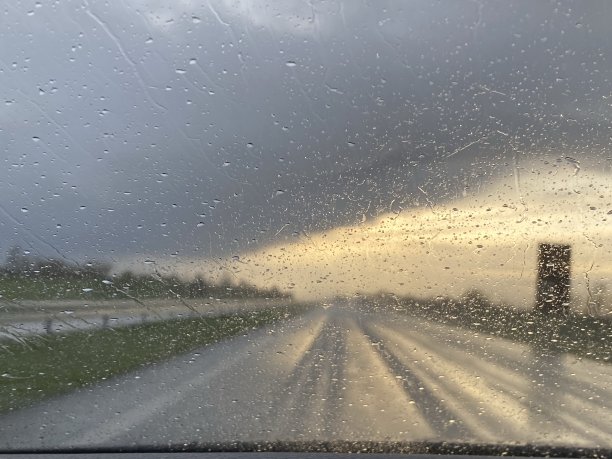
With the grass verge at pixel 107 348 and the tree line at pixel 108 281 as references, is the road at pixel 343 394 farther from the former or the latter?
the tree line at pixel 108 281

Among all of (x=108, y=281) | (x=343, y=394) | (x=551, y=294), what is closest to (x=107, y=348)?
(x=108, y=281)

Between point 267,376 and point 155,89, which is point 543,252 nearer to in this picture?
point 267,376

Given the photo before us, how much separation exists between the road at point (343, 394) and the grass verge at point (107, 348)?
112 mm

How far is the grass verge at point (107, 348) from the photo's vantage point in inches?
250

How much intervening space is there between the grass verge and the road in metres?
0.11

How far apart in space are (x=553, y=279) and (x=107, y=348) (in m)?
4.08

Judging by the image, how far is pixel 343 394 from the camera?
6.12 metres

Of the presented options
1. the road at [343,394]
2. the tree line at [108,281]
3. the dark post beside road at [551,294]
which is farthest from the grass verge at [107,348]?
the dark post beside road at [551,294]

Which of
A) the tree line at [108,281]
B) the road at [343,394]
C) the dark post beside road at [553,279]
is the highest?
the dark post beside road at [553,279]

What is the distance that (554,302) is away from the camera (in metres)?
6.42

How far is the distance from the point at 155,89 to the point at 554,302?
392cm

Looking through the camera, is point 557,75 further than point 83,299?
No

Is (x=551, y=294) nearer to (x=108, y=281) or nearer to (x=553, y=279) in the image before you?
(x=553, y=279)

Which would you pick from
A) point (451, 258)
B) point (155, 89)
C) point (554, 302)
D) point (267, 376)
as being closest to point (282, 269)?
point (267, 376)
